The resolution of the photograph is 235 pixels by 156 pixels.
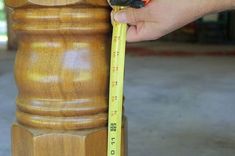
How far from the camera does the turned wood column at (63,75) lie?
1.93 feet

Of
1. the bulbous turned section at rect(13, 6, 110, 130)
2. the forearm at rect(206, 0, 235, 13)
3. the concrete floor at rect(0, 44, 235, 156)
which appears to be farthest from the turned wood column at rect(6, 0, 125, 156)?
the concrete floor at rect(0, 44, 235, 156)

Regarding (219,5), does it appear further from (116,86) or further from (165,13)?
(116,86)

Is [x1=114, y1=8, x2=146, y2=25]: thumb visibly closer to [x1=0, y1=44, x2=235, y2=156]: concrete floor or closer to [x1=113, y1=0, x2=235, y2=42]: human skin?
[x1=113, y1=0, x2=235, y2=42]: human skin

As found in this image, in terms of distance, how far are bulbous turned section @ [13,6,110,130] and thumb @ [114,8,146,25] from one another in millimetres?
24

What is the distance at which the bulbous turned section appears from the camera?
1.94 ft

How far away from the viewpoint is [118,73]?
61cm

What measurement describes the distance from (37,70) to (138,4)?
17cm

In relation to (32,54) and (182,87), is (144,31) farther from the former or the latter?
(182,87)

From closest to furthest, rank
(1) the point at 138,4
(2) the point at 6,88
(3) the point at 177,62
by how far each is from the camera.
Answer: (1) the point at 138,4, (2) the point at 6,88, (3) the point at 177,62

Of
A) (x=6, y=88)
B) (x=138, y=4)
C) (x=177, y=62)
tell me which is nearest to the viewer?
(x=138, y=4)

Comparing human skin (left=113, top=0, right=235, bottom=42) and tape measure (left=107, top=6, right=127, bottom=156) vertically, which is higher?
human skin (left=113, top=0, right=235, bottom=42)

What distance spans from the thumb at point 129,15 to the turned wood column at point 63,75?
0.08ft

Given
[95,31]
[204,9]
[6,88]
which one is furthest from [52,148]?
[6,88]

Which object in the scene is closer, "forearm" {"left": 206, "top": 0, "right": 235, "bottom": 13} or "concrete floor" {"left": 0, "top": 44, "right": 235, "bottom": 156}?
"forearm" {"left": 206, "top": 0, "right": 235, "bottom": 13}
